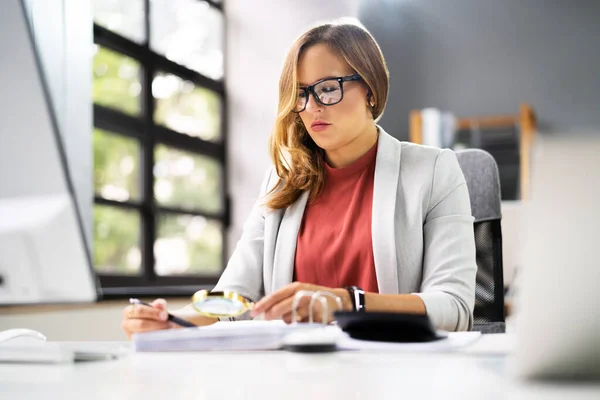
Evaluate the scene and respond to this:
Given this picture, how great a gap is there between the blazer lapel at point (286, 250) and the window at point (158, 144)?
4.57ft

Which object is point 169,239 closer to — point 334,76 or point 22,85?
point 334,76

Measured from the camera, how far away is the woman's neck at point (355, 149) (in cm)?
175

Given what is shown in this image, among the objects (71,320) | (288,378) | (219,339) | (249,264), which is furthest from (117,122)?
(288,378)

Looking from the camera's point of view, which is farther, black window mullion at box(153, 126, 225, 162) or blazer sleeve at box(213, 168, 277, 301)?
black window mullion at box(153, 126, 225, 162)

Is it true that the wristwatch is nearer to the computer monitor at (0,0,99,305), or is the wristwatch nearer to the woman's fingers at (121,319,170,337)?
the woman's fingers at (121,319,170,337)

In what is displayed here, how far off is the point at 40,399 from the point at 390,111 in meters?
5.08

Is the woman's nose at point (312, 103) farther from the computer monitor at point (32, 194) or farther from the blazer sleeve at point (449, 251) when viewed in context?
the computer monitor at point (32, 194)

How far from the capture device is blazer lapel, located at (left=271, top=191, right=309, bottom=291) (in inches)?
65.2

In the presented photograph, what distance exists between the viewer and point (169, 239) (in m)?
3.59

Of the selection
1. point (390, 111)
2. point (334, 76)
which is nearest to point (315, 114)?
point (334, 76)

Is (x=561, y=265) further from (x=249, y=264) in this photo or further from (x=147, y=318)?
(x=249, y=264)

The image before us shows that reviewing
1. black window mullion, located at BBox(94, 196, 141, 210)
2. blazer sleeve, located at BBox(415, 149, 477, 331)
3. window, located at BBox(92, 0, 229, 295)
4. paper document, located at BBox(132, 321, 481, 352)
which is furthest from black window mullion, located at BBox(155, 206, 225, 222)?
paper document, located at BBox(132, 321, 481, 352)

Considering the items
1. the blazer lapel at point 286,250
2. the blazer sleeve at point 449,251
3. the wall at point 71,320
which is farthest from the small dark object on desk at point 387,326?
the wall at point 71,320

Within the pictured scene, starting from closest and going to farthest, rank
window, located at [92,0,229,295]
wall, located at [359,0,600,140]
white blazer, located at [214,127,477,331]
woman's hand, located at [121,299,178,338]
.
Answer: woman's hand, located at [121,299,178,338], white blazer, located at [214,127,477,331], window, located at [92,0,229,295], wall, located at [359,0,600,140]
